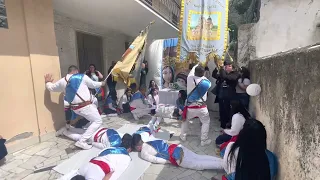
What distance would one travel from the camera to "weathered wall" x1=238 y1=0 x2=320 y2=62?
5.80 metres

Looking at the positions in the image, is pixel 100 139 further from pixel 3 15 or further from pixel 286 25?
pixel 286 25

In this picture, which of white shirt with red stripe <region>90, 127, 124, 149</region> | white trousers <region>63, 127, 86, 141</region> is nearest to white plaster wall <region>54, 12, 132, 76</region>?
white trousers <region>63, 127, 86, 141</region>

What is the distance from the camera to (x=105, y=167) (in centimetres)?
292

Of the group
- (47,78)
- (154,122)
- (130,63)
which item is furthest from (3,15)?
(154,122)

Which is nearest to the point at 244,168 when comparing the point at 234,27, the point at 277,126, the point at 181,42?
the point at 277,126

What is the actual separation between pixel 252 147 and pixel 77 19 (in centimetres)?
639

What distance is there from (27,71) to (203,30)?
405 centimetres

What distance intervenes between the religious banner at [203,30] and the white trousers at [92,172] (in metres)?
3.52

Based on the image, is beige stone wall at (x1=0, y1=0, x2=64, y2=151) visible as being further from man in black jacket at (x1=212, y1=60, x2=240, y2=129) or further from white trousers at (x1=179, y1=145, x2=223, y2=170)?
man in black jacket at (x1=212, y1=60, x2=240, y2=129)

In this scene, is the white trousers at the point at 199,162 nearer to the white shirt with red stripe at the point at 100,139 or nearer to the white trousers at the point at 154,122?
the white shirt with red stripe at the point at 100,139

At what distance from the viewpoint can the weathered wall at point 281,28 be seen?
5805mm

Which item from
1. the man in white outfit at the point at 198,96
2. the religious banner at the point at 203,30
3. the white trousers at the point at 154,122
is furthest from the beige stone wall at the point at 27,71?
the religious banner at the point at 203,30

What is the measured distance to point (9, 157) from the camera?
3.77m

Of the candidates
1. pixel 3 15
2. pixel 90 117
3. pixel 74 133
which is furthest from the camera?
pixel 74 133
